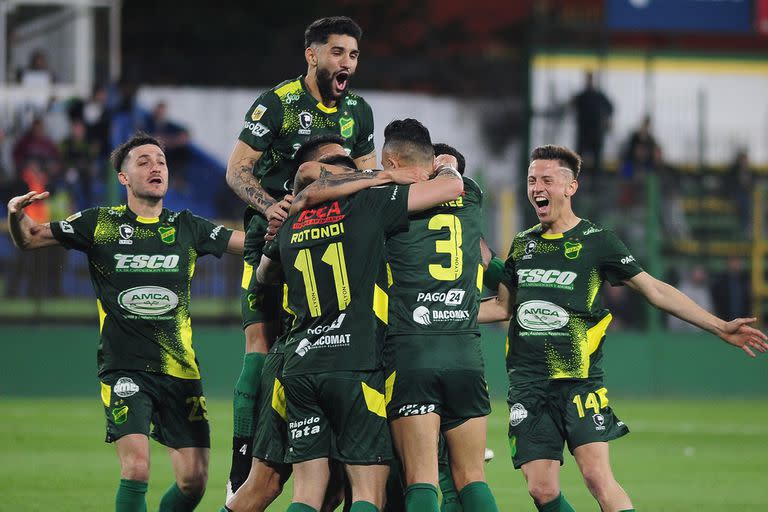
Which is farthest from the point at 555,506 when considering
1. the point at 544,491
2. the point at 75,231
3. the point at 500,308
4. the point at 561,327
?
the point at 75,231

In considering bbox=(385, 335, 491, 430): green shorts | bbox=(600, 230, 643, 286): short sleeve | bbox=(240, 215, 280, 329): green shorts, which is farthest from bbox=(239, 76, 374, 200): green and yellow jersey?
bbox=(600, 230, 643, 286): short sleeve

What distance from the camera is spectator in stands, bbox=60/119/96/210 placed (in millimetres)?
17594

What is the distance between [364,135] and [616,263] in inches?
65.3

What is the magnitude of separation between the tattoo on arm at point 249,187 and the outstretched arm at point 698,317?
2.16 m

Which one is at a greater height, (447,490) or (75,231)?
(75,231)

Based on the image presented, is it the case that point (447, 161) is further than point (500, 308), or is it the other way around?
point (500, 308)

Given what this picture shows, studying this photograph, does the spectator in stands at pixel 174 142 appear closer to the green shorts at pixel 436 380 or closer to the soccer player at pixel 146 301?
the soccer player at pixel 146 301

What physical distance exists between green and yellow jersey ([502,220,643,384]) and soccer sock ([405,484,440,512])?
1.30 meters

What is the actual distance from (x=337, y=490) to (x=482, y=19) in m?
26.7

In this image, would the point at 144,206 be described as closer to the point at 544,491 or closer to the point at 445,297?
the point at 445,297

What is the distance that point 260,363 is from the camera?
7.79 m

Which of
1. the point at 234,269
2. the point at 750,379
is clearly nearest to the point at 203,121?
the point at 234,269

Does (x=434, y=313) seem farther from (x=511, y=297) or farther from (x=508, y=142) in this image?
(x=508, y=142)

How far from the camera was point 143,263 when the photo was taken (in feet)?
26.5
